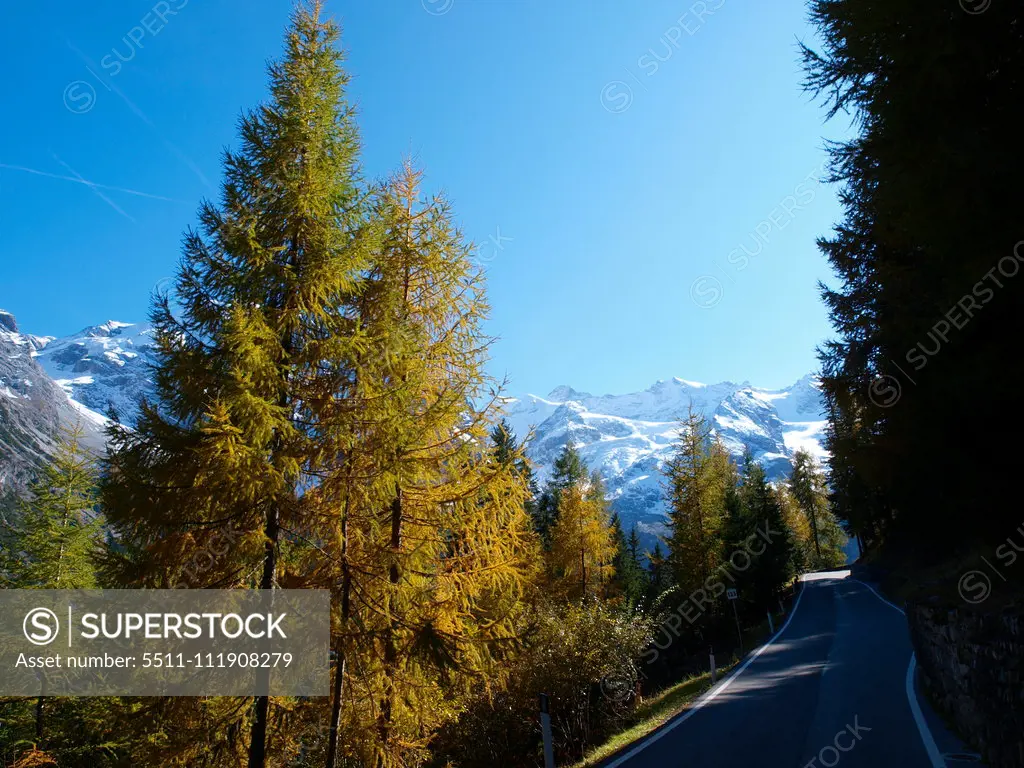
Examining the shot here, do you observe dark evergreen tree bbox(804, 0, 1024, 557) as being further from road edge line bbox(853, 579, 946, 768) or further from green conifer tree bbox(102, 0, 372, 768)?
green conifer tree bbox(102, 0, 372, 768)

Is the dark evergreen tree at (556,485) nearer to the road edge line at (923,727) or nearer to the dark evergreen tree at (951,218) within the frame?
the road edge line at (923,727)

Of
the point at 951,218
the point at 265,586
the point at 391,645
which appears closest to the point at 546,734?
the point at 391,645

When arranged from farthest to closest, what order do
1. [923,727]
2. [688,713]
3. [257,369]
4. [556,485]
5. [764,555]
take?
[556,485] < [764,555] < [688,713] < [923,727] < [257,369]

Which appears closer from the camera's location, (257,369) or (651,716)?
(257,369)

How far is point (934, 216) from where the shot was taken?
18.4 feet

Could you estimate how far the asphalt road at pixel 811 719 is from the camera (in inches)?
320

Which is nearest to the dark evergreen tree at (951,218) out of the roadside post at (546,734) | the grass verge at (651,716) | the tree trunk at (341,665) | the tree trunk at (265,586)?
the roadside post at (546,734)

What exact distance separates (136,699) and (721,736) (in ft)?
29.8

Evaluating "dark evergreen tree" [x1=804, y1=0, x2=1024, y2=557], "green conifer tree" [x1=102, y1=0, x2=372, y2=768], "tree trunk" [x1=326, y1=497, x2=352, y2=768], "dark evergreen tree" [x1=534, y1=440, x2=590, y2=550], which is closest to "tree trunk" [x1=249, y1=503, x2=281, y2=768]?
"green conifer tree" [x1=102, y1=0, x2=372, y2=768]

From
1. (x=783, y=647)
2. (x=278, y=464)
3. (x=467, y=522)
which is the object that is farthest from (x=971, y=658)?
(x=783, y=647)

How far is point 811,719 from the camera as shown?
10.0m

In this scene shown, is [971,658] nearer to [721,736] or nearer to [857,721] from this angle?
[857,721]

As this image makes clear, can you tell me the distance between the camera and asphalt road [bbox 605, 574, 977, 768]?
8.12 metres

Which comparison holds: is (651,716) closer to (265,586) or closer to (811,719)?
(811,719)
